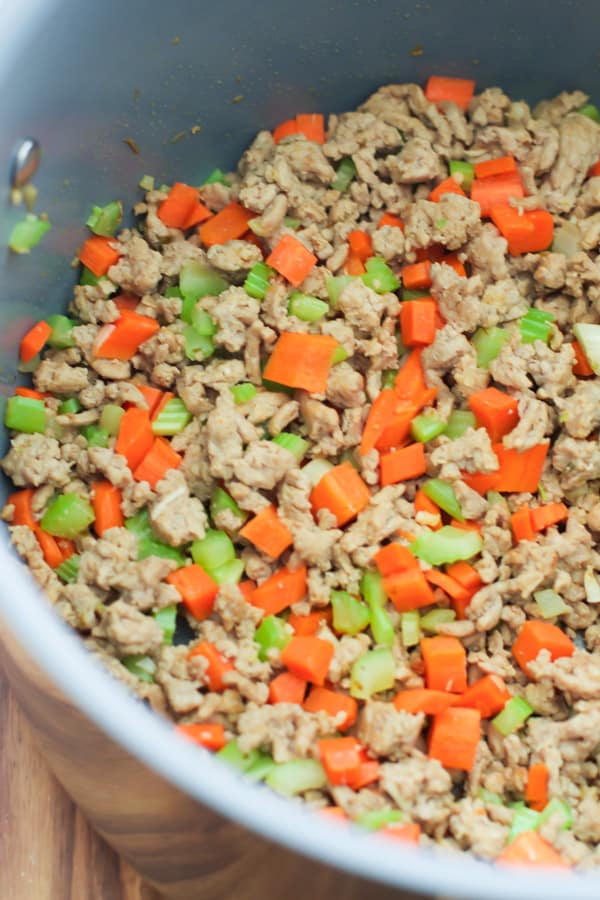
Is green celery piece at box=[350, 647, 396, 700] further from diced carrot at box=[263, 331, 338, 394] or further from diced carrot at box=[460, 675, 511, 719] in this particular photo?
→ diced carrot at box=[263, 331, 338, 394]

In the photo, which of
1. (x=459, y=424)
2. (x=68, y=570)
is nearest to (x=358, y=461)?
(x=459, y=424)

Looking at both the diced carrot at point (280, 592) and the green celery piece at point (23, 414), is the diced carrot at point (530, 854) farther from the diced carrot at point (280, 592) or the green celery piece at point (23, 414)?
the green celery piece at point (23, 414)

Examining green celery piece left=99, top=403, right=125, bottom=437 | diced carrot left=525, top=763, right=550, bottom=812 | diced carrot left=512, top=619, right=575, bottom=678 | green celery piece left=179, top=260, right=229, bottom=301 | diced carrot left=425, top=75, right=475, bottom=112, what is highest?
diced carrot left=425, top=75, right=475, bottom=112

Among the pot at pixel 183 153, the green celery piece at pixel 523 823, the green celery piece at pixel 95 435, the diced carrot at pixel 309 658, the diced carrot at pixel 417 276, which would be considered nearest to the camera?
the pot at pixel 183 153

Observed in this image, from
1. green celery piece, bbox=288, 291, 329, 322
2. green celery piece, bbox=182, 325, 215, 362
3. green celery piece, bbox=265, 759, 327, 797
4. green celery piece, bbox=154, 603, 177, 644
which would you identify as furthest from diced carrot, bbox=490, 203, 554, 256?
green celery piece, bbox=265, 759, 327, 797

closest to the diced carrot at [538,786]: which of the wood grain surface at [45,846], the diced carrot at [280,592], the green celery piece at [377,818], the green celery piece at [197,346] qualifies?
the green celery piece at [377,818]

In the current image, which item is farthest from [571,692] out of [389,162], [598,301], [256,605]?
[389,162]

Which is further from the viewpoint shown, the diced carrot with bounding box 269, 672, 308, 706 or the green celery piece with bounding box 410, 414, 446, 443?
the green celery piece with bounding box 410, 414, 446, 443
